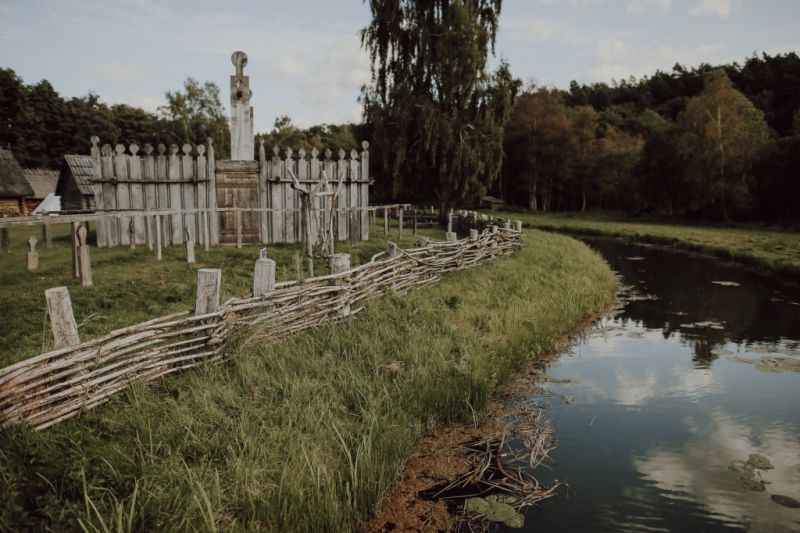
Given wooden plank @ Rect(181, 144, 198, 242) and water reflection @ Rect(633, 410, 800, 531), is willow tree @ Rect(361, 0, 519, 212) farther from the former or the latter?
water reflection @ Rect(633, 410, 800, 531)

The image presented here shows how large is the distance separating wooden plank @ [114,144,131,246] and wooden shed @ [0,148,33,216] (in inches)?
842

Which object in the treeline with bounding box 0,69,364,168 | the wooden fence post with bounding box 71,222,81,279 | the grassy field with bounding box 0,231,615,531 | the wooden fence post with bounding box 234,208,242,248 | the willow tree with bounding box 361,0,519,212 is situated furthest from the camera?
the treeline with bounding box 0,69,364,168

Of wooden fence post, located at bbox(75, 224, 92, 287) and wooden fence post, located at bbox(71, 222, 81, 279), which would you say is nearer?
wooden fence post, located at bbox(75, 224, 92, 287)

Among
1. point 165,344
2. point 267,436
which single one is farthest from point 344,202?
point 267,436

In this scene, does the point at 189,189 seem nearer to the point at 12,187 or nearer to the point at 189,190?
the point at 189,190

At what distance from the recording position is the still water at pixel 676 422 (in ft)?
11.8

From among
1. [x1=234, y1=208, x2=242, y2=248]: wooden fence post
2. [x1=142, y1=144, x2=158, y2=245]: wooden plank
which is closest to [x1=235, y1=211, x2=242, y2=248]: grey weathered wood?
[x1=234, y1=208, x2=242, y2=248]: wooden fence post

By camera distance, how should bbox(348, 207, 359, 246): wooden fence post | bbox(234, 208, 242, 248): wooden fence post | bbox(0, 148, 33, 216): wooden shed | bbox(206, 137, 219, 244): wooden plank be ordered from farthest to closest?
bbox(0, 148, 33, 216): wooden shed < bbox(348, 207, 359, 246): wooden fence post < bbox(206, 137, 219, 244): wooden plank < bbox(234, 208, 242, 248): wooden fence post

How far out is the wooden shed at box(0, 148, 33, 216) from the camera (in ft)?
90.5

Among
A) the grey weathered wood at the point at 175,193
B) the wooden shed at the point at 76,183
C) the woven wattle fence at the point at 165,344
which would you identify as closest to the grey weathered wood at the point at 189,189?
the grey weathered wood at the point at 175,193

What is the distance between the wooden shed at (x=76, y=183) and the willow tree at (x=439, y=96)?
516 inches

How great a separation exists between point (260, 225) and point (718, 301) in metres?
10.8

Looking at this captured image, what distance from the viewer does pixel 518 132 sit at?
150 ft

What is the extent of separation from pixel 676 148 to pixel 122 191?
32046 millimetres
